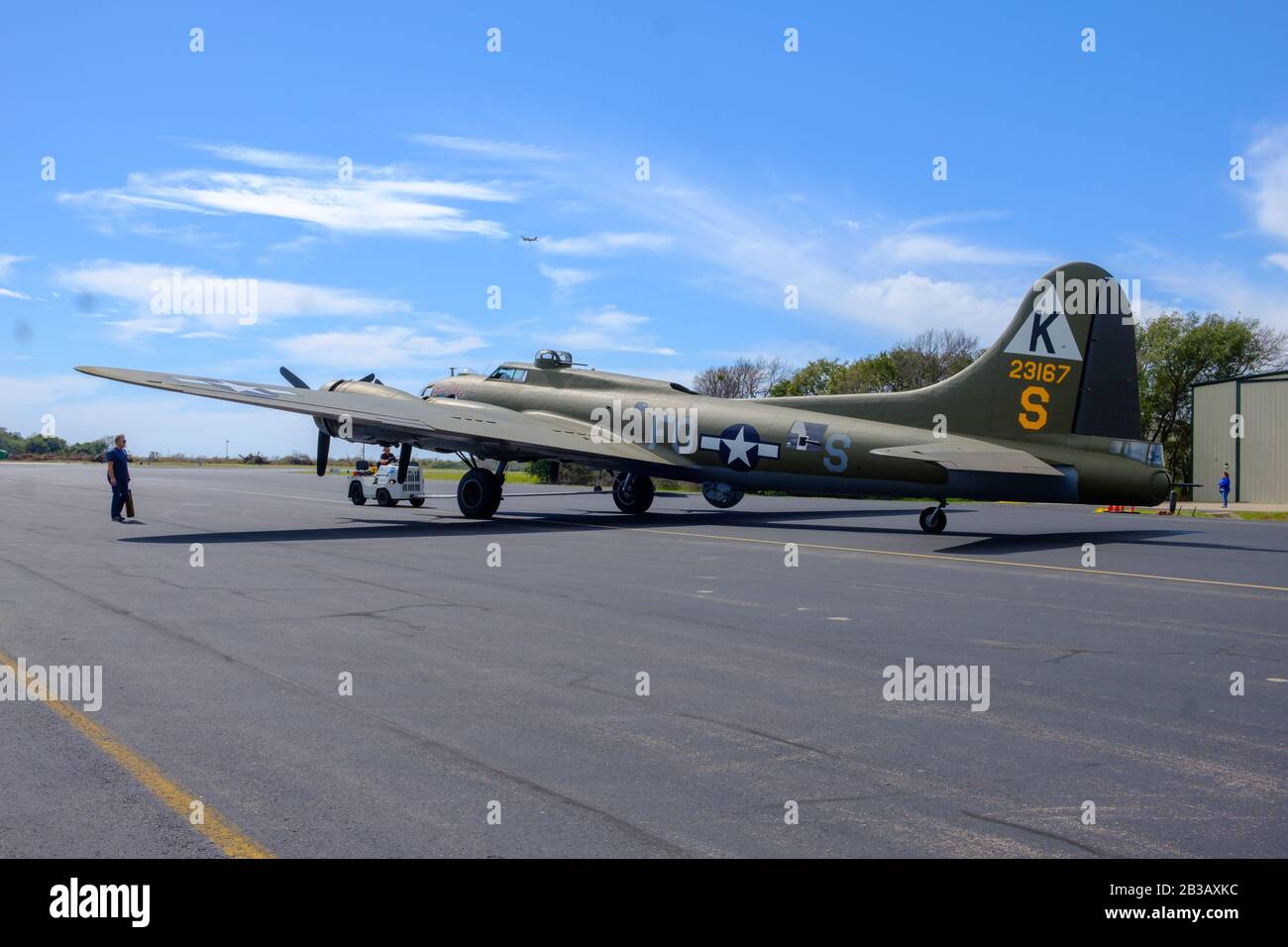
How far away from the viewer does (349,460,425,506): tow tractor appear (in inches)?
1404

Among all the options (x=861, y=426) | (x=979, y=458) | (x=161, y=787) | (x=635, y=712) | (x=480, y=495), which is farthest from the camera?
(x=480, y=495)

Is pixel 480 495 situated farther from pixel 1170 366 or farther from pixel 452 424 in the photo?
pixel 1170 366

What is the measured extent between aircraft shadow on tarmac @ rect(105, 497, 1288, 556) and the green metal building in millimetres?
33920

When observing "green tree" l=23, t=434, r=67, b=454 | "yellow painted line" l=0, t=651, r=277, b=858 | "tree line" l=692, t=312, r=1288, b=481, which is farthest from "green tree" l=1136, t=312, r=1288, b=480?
"green tree" l=23, t=434, r=67, b=454

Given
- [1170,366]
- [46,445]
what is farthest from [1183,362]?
[46,445]

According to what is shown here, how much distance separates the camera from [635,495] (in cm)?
3225

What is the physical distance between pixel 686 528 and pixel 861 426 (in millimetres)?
5460

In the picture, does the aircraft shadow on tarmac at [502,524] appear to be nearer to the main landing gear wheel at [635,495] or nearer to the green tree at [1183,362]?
the main landing gear wheel at [635,495]

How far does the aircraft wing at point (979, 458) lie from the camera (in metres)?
21.1

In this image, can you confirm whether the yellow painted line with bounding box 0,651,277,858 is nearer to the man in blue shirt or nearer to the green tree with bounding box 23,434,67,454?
the man in blue shirt

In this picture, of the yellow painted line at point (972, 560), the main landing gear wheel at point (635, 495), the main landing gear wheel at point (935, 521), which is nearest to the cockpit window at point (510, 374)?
the main landing gear wheel at point (635, 495)

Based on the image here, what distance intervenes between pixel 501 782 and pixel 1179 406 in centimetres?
9349
